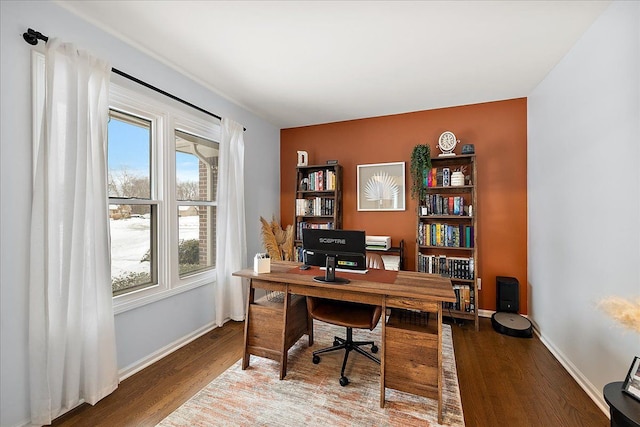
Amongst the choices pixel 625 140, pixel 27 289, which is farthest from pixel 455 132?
pixel 27 289

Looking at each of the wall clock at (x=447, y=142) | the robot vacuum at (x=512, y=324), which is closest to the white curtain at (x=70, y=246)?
the wall clock at (x=447, y=142)

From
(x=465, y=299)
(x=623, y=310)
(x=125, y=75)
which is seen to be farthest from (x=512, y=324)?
(x=125, y=75)

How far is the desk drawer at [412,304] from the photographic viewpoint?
5.65 feet

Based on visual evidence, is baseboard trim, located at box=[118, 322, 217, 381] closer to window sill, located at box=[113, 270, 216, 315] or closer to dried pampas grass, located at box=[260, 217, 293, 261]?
window sill, located at box=[113, 270, 216, 315]

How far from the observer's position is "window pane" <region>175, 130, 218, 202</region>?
2.76 metres

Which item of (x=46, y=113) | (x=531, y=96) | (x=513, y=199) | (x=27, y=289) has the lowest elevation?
(x=27, y=289)

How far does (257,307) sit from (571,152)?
286 cm

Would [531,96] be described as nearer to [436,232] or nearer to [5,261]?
[436,232]

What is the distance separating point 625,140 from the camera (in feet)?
5.36

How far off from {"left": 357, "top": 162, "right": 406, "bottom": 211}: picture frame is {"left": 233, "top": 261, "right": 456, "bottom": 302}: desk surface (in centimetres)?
165

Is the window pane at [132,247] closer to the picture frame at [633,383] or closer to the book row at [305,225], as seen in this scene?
the book row at [305,225]

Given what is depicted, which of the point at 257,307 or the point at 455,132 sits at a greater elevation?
the point at 455,132

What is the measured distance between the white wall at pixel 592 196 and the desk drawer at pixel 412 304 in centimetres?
113

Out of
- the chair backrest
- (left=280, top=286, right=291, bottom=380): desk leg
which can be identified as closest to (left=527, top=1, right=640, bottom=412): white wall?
the chair backrest
